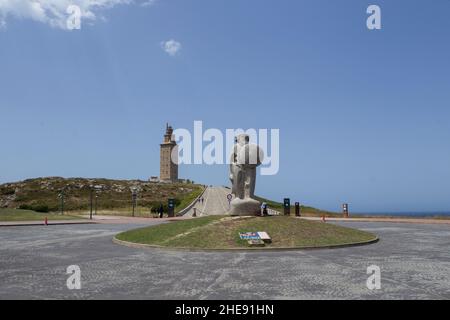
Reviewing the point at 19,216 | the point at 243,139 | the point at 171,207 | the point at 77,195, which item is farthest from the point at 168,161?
the point at 243,139

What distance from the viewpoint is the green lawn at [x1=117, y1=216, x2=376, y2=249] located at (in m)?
17.8

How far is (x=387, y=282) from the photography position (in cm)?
1081

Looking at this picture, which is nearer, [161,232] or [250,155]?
[161,232]

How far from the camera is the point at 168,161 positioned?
14550 cm

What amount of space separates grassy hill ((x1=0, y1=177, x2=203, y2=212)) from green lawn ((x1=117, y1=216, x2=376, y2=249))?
129 feet

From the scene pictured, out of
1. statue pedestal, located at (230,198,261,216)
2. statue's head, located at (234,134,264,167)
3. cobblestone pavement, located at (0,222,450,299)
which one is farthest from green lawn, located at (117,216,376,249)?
statue's head, located at (234,134,264,167)

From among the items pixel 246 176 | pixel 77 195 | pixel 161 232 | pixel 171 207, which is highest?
pixel 246 176

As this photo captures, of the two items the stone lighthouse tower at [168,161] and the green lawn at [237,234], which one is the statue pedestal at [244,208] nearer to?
the green lawn at [237,234]

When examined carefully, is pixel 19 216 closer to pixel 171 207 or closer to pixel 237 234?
pixel 171 207

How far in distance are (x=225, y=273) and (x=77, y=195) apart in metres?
68.9

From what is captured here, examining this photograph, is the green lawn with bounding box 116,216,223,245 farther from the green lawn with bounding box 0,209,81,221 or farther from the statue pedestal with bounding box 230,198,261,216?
the green lawn with bounding box 0,209,81,221

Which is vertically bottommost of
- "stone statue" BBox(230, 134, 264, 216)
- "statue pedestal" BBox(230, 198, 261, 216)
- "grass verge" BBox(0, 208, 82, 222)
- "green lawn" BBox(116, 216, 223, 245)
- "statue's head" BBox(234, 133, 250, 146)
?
"grass verge" BBox(0, 208, 82, 222)
